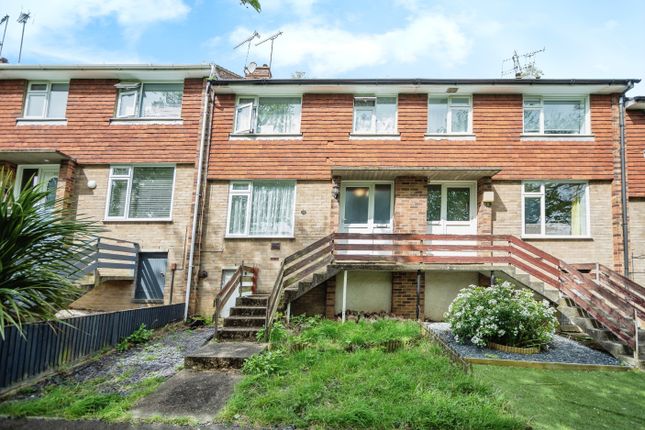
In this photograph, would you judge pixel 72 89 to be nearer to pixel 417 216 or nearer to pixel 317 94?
pixel 317 94

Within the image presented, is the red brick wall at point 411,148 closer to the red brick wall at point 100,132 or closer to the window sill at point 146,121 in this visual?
the red brick wall at point 100,132

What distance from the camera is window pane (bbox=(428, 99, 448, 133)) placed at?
11.1 metres

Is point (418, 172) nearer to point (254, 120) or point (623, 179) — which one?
point (254, 120)

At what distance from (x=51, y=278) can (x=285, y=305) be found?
5053 mm

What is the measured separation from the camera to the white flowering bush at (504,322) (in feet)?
22.0

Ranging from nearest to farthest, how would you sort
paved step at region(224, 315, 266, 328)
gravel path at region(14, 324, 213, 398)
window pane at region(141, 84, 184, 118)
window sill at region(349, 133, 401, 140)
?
1. gravel path at region(14, 324, 213, 398)
2. paved step at region(224, 315, 266, 328)
3. window sill at region(349, 133, 401, 140)
4. window pane at region(141, 84, 184, 118)

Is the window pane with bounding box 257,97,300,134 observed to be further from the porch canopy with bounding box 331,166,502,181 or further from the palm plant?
the palm plant

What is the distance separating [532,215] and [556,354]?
16.1 ft

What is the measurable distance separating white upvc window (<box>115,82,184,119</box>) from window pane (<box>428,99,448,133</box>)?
7.59 m

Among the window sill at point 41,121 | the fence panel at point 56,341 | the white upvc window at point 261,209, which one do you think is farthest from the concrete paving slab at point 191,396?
the window sill at point 41,121

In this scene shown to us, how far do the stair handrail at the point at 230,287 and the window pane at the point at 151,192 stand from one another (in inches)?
124

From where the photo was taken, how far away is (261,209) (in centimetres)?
1099

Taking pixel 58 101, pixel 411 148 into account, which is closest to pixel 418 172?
pixel 411 148

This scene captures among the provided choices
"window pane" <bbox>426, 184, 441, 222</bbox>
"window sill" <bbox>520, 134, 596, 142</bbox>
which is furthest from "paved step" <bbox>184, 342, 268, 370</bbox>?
"window sill" <bbox>520, 134, 596, 142</bbox>
